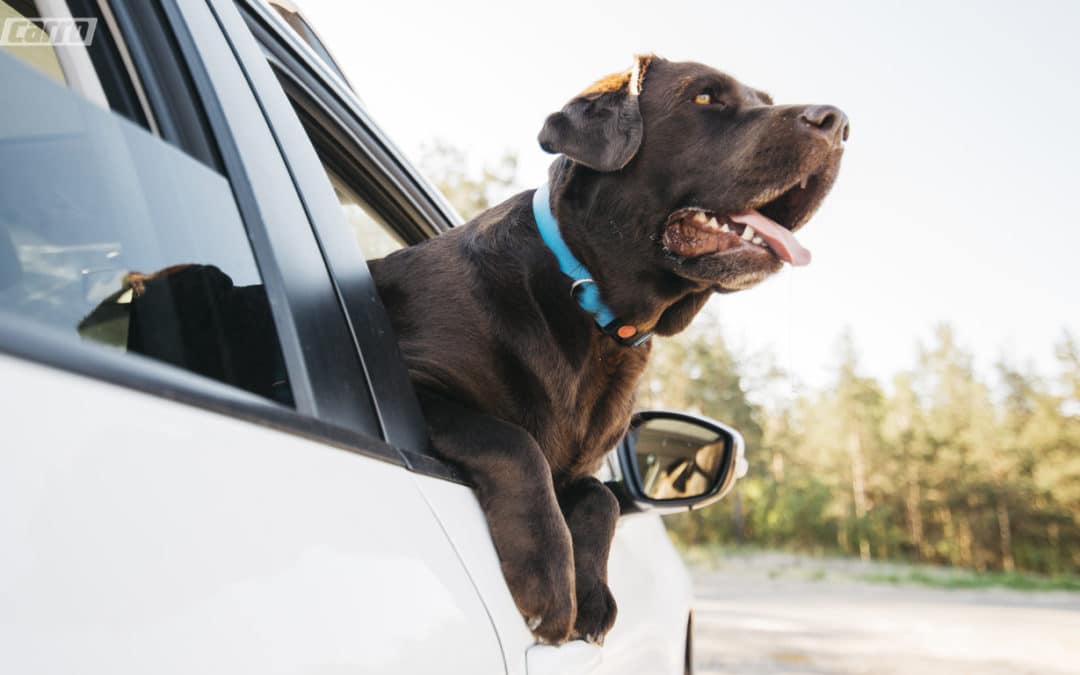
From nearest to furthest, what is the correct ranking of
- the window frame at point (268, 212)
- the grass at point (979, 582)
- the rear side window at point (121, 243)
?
the rear side window at point (121, 243) < the window frame at point (268, 212) < the grass at point (979, 582)

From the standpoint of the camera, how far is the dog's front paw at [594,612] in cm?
175

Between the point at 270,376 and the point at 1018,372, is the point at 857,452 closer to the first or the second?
the point at 1018,372

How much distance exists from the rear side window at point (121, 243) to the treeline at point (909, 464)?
6650 centimetres

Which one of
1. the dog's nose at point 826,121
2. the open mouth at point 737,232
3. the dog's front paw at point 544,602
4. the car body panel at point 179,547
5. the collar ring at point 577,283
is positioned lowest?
the dog's front paw at point 544,602

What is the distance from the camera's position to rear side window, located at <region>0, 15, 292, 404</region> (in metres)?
0.83

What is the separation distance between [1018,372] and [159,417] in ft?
304

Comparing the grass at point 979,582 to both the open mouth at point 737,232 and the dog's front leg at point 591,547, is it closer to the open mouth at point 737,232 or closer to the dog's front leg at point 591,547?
the open mouth at point 737,232

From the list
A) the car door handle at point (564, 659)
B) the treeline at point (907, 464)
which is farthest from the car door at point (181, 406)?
the treeline at point (907, 464)

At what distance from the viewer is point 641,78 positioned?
3.07 metres

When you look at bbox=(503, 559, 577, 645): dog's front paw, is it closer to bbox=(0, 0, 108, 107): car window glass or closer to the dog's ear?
bbox=(0, 0, 108, 107): car window glass

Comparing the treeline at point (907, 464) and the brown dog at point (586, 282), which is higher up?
the brown dog at point (586, 282)

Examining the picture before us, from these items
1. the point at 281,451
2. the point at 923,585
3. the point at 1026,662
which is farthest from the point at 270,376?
the point at 923,585

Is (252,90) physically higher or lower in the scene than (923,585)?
higher

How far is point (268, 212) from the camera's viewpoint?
1.29 metres
